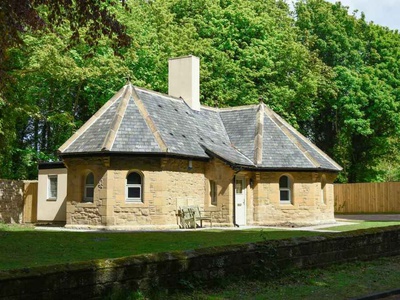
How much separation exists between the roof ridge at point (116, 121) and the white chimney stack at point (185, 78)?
4100 millimetres

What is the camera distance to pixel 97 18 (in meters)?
10.3

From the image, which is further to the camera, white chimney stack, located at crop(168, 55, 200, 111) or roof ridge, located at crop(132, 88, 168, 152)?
white chimney stack, located at crop(168, 55, 200, 111)

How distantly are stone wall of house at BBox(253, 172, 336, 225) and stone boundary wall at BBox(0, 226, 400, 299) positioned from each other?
1420cm

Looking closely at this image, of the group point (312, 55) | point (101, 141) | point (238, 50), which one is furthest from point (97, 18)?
point (312, 55)

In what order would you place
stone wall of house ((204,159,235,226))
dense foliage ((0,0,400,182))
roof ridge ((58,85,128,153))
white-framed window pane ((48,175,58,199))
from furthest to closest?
dense foliage ((0,0,400,182)), white-framed window pane ((48,175,58,199)), stone wall of house ((204,159,235,226)), roof ridge ((58,85,128,153))

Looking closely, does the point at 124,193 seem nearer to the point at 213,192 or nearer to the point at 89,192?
the point at 89,192

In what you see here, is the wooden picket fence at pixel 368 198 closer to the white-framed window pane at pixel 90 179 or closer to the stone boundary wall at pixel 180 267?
the white-framed window pane at pixel 90 179

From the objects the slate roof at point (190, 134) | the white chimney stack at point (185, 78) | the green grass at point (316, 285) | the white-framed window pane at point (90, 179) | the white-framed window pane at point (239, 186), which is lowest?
the green grass at point (316, 285)

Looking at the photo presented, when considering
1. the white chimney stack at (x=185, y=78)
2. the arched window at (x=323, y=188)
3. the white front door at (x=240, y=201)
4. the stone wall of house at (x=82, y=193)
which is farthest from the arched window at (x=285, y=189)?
the stone wall of house at (x=82, y=193)

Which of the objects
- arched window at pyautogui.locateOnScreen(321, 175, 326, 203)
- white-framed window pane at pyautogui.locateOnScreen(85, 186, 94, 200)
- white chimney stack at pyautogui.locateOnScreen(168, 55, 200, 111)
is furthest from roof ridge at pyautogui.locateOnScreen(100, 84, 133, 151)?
arched window at pyautogui.locateOnScreen(321, 175, 326, 203)

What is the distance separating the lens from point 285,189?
1072 inches

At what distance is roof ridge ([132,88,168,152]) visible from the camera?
23.1m

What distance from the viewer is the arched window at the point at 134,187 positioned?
23.1 m

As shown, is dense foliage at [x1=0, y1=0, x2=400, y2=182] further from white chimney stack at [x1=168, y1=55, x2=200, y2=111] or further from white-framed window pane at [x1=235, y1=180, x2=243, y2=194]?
white-framed window pane at [x1=235, y1=180, x2=243, y2=194]
